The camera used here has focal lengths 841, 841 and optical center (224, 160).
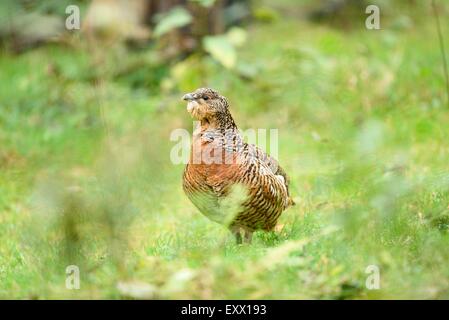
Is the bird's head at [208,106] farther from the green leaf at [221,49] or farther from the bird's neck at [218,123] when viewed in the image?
the green leaf at [221,49]

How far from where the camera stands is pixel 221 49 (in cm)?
892

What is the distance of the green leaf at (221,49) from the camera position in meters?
8.83

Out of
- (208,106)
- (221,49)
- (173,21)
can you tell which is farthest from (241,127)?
(208,106)

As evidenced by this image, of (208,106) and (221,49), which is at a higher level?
(221,49)

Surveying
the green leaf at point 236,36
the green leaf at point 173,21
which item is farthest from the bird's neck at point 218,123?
the green leaf at point 236,36

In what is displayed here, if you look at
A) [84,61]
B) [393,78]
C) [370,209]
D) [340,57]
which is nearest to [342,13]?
[340,57]

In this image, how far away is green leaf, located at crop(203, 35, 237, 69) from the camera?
8.83 m

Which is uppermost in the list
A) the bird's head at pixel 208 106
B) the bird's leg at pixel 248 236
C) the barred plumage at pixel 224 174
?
the bird's head at pixel 208 106

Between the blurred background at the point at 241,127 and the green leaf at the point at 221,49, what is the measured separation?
26 millimetres

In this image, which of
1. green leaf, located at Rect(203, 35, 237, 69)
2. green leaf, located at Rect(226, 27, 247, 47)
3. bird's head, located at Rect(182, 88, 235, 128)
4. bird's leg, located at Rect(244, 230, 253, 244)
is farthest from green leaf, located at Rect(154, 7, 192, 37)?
bird's leg, located at Rect(244, 230, 253, 244)

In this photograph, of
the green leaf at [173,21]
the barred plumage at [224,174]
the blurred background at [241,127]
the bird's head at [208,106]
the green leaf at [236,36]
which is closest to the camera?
the blurred background at [241,127]

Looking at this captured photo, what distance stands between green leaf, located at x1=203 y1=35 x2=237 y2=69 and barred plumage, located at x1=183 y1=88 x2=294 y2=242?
9.95 feet

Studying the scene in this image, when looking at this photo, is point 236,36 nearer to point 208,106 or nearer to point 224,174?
point 208,106

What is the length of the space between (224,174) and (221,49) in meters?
3.69
